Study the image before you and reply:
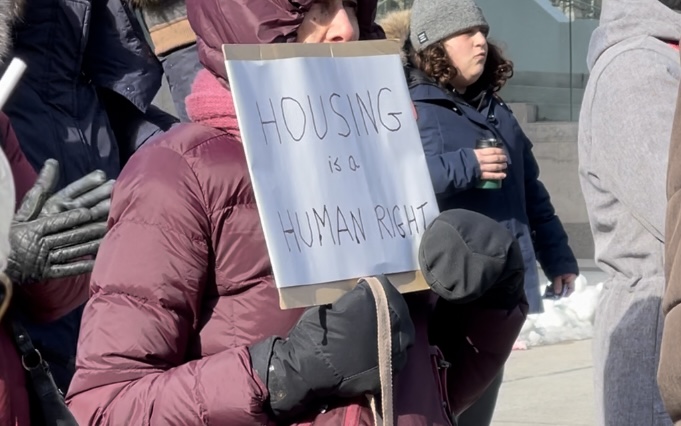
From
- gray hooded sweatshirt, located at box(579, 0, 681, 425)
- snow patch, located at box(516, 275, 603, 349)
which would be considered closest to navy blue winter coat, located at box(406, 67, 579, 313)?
gray hooded sweatshirt, located at box(579, 0, 681, 425)

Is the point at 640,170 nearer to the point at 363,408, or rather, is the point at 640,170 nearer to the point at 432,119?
the point at 363,408

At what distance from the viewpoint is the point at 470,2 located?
5.04m

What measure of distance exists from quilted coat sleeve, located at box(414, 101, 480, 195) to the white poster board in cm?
197

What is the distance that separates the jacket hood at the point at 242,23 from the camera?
239 centimetres

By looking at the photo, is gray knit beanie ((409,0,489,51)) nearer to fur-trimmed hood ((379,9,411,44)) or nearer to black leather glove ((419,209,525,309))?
fur-trimmed hood ((379,9,411,44))

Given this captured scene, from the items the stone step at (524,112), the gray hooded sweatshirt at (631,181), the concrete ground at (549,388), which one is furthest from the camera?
the stone step at (524,112)

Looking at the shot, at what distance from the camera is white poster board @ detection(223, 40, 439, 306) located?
2217 mm

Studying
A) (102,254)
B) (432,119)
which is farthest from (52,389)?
(432,119)

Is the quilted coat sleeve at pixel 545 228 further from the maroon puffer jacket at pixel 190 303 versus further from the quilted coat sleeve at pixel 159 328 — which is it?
the quilted coat sleeve at pixel 159 328

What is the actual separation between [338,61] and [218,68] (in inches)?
9.5

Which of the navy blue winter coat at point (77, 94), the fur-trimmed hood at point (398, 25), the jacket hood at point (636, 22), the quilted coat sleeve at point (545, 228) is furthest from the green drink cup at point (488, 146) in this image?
the jacket hood at point (636, 22)

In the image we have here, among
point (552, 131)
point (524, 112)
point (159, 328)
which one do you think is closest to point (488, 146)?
point (159, 328)

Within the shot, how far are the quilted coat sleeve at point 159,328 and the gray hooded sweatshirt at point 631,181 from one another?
1228mm

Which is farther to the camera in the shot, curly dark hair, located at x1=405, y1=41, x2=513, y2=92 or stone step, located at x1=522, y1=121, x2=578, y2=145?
stone step, located at x1=522, y1=121, x2=578, y2=145
